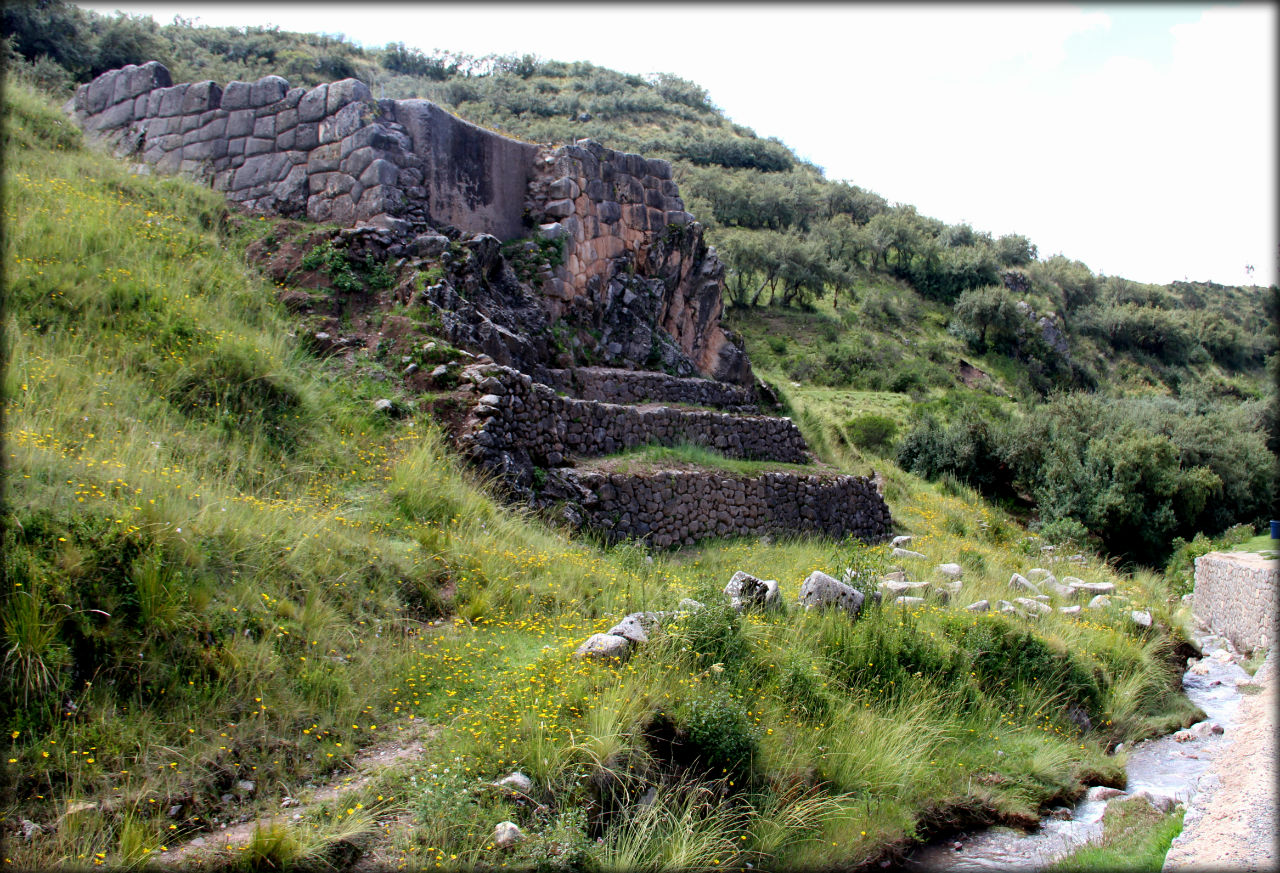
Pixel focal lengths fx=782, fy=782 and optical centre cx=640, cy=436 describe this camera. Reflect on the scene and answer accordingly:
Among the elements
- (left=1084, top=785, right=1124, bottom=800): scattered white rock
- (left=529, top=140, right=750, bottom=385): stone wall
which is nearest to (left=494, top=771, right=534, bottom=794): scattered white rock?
(left=1084, top=785, right=1124, bottom=800): scattered white rock

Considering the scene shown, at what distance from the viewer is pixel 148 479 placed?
5.39 meters

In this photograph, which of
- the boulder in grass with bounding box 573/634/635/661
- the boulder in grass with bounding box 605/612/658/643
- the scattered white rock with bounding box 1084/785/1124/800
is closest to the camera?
the boulder in grass with bounding box 573/634/635/661

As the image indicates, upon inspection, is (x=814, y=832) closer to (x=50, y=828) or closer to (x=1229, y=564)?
(x=50, y=828)

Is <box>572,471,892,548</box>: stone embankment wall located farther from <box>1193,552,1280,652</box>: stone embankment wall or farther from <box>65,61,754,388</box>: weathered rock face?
<box>1193,552,1280,652</box>: stone embankment wall

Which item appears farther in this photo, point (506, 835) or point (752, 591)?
point (752, 591)

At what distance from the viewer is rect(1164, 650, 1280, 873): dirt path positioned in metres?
5.36

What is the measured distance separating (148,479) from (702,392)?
1148 centimetres

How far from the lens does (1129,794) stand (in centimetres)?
738

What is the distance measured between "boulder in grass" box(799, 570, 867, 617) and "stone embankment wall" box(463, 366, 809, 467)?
3.86m

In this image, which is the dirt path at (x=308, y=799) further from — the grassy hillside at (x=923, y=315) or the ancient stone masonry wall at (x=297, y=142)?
the grassy hillside at (x=923, y=315)

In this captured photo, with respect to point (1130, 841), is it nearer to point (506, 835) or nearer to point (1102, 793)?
point (1102, 793)

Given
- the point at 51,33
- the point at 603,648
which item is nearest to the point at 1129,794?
the point at 603,648

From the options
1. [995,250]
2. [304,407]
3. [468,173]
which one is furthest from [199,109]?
[995,250]

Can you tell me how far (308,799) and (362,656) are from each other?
47.4 inches
